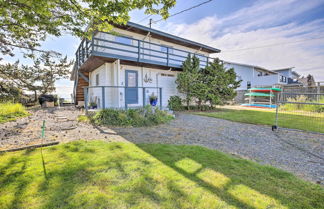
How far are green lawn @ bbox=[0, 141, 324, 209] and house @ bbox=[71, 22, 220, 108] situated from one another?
17.0 feet

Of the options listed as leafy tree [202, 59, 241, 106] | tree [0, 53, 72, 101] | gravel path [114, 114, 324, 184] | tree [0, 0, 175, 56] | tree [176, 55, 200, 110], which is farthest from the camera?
tree [0, 53, 72, 101]

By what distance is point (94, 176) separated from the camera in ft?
7.70

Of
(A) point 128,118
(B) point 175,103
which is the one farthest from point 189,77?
(A) point 128,118

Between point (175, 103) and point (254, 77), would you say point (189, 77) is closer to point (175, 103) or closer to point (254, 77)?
point (175, 103)

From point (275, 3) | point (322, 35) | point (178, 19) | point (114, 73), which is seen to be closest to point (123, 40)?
point (114, 73)

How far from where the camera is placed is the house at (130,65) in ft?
28.6

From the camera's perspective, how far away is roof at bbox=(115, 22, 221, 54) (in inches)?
378

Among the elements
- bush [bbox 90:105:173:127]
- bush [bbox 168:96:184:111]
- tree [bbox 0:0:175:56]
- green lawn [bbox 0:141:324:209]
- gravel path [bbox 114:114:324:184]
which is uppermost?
tree [bbox 0:0:175:56]

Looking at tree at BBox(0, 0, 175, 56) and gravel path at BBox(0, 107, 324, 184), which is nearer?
gravel path at BBox(0, 107, 324, 184)

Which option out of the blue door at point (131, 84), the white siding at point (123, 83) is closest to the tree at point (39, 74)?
the white siding at point (123, 83)

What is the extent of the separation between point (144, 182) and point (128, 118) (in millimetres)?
4719

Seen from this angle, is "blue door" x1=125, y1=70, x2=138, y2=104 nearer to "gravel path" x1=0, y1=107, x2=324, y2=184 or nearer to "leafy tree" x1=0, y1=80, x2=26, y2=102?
"gravel path" x1=0, y1=107, x2=324, y2=184

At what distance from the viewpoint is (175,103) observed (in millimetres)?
11789

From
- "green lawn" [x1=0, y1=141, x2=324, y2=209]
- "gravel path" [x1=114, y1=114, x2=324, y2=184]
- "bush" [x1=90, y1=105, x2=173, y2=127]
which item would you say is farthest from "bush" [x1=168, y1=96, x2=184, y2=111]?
"green lawn" [x1=0, y1=141, x2=324, y2=209]
